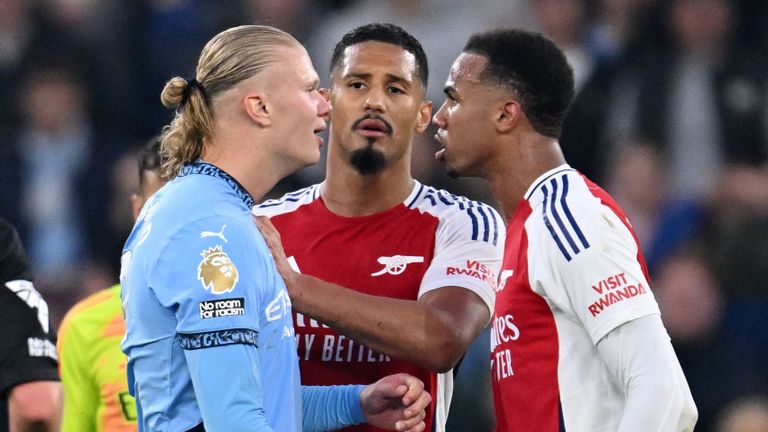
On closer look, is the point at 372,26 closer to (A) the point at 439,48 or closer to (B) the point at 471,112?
(B) the point at 471,112

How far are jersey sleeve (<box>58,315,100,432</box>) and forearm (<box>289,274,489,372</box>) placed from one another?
6.14 ft

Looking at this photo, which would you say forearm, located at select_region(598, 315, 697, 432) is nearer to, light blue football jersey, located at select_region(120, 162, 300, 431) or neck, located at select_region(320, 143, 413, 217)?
light blue football jersey, located at select_region(120, 162, 300, 431)

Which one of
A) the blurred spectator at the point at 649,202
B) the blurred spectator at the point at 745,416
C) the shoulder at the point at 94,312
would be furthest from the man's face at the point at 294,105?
the blurred spectator at the point at 649,202

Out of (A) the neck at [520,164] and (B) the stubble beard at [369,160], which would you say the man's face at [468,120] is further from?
(B) the stubble beard at [369,160]

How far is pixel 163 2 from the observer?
9391 mm

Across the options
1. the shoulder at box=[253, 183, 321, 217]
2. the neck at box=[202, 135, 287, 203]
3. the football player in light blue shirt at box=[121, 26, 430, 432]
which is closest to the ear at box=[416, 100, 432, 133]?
the shoulder at box=[253, 183, 321, 217]

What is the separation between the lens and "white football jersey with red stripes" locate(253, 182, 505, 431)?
4.48 meters

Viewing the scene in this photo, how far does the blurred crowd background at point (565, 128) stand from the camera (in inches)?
303

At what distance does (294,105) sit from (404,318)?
0.94 metres

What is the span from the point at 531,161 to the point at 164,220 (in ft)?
4.74

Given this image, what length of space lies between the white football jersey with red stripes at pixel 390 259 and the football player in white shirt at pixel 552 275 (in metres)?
0.25

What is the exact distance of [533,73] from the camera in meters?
4.37

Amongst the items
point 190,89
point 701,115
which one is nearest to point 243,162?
point 190,89

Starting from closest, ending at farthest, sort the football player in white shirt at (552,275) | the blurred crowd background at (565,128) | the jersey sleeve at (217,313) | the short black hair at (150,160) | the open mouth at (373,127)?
the jersey sleeve at (217,313) < the football player in white shirt at (552,275) < the open mouth at (373,127) < the short black hair at (150,160) < the blurred crowd background at (565,128)
